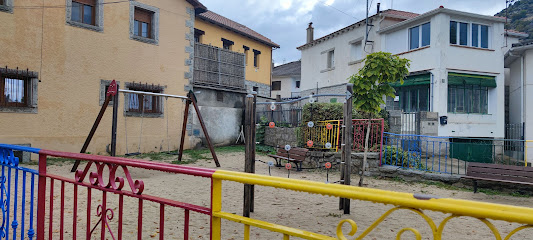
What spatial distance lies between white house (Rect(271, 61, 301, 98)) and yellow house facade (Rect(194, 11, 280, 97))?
673 centimetres

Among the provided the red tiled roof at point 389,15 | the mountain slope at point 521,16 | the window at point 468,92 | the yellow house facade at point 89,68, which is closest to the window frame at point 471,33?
the window at point 468,92

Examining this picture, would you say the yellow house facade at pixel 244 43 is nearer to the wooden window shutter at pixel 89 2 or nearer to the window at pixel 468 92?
the wooden window shutter at pixel 89 2

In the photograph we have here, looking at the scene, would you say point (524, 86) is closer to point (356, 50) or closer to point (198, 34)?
point (356, 50)

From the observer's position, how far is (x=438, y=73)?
553 inches

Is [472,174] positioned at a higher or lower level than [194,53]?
lower

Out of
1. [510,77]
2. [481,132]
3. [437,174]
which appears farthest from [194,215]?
[510,77]

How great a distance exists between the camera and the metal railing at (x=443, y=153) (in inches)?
390

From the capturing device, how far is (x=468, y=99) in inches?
579

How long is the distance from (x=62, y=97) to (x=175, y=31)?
513cm

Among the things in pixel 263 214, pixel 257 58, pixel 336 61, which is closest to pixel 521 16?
pixel 336 61

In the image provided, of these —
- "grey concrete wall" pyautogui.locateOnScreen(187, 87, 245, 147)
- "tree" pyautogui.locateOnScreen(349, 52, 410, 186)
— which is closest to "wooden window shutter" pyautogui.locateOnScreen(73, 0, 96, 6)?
"grey concrete wall" pyautogui.locateOnScreen(187, 87, 245, 147)

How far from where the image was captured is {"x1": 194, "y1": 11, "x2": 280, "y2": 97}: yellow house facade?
1825 centimetres

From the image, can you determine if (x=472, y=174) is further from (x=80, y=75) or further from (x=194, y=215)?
(x=80, y=75)

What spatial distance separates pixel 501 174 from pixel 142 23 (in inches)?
491
